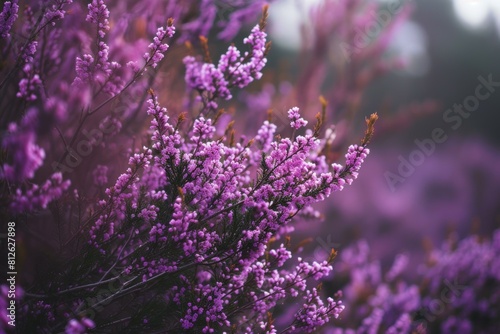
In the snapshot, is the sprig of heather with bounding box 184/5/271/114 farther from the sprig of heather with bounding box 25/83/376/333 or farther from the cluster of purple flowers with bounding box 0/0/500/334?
the sprig of heather with bounding box 25/83/376/333

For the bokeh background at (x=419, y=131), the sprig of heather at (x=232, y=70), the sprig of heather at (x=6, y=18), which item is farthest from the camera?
the bokeh background at (x=419, y=131)

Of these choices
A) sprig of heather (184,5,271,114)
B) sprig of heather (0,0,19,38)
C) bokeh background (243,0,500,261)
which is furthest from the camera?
bokeh background (243,0,500,261)

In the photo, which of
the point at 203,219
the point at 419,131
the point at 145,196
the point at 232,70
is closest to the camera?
the point at 203,219

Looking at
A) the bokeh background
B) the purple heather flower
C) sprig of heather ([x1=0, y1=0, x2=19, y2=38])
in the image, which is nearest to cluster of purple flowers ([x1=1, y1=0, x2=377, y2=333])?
the purple heather flower

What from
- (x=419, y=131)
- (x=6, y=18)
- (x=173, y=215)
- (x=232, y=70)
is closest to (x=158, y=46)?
(x=232, y=70)

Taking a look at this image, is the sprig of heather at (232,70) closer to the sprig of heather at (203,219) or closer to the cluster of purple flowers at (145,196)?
the cluster of purple flowers at (145,196)

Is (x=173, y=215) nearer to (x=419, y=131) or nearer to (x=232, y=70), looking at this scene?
(x=232, y=70)

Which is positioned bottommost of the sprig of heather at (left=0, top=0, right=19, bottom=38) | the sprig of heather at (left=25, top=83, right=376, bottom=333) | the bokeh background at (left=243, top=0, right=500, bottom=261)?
the sprig of heather at (left=25, top=83, right=376, bottom=333)

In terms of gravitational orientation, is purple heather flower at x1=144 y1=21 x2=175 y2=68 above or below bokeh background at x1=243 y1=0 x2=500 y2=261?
below

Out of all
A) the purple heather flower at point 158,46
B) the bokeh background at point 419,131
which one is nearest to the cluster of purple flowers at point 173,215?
the purple heather flower at point 158,46

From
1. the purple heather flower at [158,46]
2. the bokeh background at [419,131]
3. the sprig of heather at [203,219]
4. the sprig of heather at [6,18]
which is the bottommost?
the sprig of heather at [203,219]

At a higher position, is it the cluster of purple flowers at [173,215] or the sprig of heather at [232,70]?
the sprig of heather at [232,70]

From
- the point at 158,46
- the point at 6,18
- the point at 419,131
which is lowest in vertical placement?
the point at 158,46

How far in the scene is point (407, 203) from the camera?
1151cm
